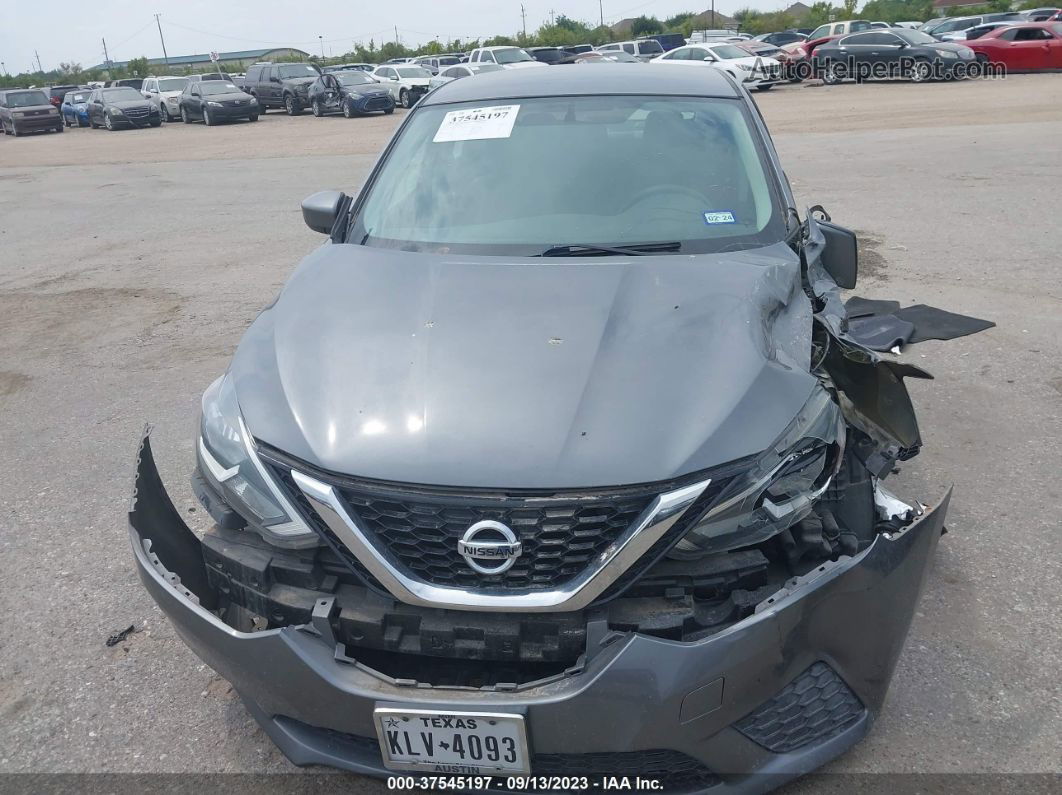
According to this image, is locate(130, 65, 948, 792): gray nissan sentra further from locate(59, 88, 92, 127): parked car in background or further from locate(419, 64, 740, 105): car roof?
locate(59, 88, 92, 127): parked car in background

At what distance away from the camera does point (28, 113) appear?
3322cm

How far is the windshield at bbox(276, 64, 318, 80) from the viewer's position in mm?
31391

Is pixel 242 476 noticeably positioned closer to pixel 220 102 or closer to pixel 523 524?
pixel 523 524

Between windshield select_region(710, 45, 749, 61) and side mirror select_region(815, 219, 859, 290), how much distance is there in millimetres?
26186

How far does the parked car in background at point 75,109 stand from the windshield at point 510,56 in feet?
51.5

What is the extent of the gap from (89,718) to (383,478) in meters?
1.45

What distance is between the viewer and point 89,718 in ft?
9.23

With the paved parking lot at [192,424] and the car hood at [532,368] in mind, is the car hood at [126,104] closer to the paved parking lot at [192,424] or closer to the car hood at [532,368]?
the paved parking lot at [192,424]

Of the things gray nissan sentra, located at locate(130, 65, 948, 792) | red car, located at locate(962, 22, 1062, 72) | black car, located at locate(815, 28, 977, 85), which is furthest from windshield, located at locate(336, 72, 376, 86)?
gray nissan sentra, located at locate(130, 65, 948, 792)

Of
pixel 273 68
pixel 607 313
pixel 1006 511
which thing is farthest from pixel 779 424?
pixel 273 68

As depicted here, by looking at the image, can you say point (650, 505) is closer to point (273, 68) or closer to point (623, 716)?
point (623, 716)

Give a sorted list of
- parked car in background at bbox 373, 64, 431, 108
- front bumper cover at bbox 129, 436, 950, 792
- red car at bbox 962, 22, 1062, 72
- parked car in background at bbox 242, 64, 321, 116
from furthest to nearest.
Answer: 1. parked car in background at bbox 242, 64, 321, 116
2. parked car in background at bbox 373, 64, 431, 108
3. red car at bbox 962, 22, 1062, 72
4. front bumper cover at bbox 129, 436, 950, 792

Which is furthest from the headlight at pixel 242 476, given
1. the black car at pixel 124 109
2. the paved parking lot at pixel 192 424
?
the black car at pixel 124 109

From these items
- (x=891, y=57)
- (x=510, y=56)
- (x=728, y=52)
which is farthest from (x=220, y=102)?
(x=891, y=57)
